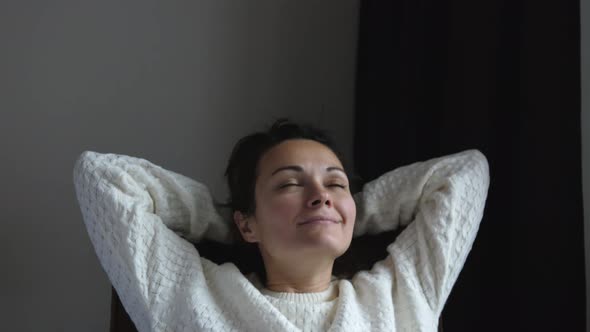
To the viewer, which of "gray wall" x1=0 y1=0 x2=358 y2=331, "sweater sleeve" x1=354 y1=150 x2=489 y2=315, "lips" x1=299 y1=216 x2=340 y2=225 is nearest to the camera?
"lips" x1=299 y1=216 x2=340 y2=225

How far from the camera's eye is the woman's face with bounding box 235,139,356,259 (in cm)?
120

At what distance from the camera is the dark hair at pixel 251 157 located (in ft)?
4.42

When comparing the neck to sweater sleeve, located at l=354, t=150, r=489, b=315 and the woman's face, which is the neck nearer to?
the woman's face

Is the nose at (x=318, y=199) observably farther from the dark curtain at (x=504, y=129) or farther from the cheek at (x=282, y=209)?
the dark curtain at (x=504, y=129)

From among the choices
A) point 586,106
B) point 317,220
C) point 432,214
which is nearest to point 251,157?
point 317,220

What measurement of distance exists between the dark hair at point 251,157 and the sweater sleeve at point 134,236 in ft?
0.50

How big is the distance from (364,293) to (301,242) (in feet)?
0.67

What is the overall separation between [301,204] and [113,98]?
80 cm

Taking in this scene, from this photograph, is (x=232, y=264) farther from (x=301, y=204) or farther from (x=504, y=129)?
(x=504, y=129)

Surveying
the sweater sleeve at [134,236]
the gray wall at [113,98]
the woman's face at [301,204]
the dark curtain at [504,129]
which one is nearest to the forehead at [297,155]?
Result: the woman's face at [301,204]

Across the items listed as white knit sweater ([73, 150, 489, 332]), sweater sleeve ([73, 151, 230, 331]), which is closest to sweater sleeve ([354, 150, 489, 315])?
white knit sweater ([73, 150, 489, 332])

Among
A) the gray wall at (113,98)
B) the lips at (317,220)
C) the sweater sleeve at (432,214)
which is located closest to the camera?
the lips at (317,220)

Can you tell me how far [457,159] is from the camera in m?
1.39

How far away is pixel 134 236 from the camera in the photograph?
Answer: 121 centimetres
